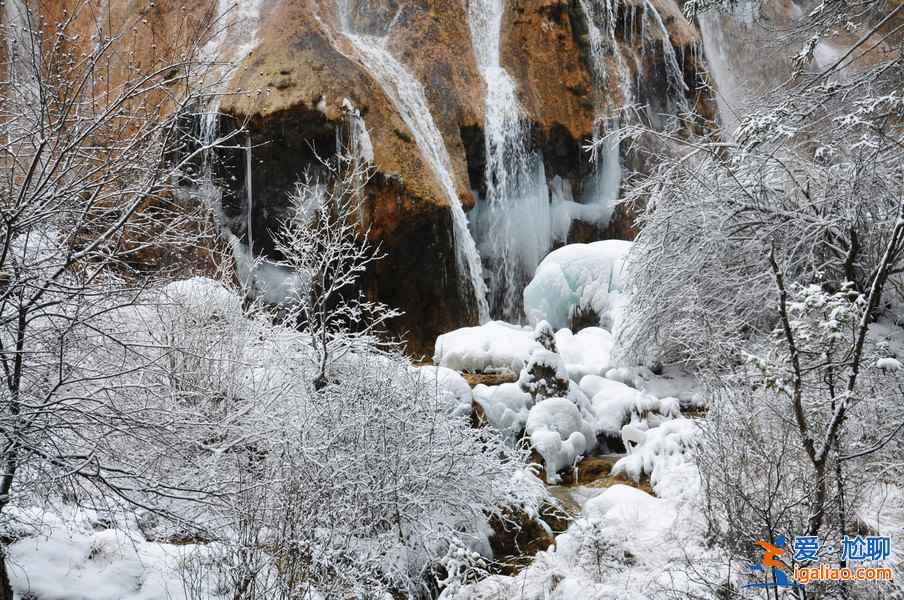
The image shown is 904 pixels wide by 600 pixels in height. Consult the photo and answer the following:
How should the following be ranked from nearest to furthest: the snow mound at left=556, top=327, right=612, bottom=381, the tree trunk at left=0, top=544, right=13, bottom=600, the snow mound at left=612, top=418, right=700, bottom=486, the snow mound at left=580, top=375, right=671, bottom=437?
1. the tree trunk at left=0, top=544, right=13, bottom=600
2. the snow mound at left=612, top=418, right=700, bottom=486
3. the snow mound at left=580, top=375, right=671, bottom=437
4. the snow mound at left=556, top=327, right=612, bottom=381

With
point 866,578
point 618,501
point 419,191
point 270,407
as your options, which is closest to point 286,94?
point 419,191

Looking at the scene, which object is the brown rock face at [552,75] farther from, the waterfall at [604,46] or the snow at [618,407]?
the snow at [618,407]

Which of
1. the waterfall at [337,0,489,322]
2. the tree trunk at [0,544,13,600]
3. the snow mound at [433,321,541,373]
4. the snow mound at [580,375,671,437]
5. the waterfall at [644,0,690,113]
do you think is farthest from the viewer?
the waterfall at [644,0,690,113]

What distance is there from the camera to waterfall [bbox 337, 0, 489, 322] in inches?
668

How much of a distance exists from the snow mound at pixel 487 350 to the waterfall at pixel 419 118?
16.0 feet

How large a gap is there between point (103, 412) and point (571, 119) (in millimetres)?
18194

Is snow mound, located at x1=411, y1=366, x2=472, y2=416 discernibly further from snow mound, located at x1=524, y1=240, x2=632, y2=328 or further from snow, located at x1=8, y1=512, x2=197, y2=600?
snow mound, located at x1=524, y1=240, x2=632, y2=328

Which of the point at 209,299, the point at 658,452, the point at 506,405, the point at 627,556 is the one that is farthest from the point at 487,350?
the point at 627,556

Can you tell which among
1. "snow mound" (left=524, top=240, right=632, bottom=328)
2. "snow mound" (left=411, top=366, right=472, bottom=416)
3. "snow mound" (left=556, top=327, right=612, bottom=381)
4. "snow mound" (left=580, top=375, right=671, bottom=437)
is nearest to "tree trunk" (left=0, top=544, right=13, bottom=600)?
"snow mound" (left=411, top=366, right=472, bottom=416)

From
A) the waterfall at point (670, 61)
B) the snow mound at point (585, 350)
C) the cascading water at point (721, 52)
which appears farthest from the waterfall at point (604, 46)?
the snow mound at point (585, 350)

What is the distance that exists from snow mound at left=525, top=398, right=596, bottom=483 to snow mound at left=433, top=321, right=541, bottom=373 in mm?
1248

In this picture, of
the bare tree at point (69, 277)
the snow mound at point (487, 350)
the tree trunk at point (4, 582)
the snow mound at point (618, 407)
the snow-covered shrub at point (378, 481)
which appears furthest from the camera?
the snow mound at point (487, 350)

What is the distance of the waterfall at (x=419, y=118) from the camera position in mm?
16969

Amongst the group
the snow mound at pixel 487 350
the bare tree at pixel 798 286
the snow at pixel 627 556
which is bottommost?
the snow at pixel 627 556
